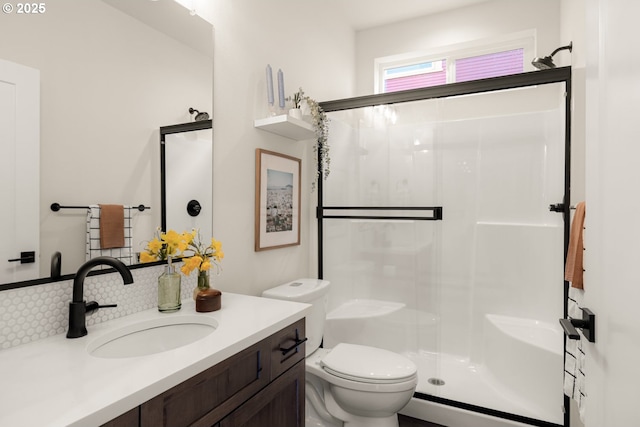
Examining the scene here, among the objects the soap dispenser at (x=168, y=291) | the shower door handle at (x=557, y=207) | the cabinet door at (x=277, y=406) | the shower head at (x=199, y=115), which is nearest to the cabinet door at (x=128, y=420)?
the cabinet door at (x=277, y=406)

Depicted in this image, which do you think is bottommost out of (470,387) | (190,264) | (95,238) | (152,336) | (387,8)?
(470,387)

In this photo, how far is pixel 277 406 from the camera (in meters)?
1.21

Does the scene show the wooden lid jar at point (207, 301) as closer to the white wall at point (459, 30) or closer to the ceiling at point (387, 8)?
the ceiling at point (387, 8)

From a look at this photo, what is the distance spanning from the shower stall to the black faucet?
1.64 metres

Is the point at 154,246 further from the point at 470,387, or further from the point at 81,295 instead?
the point at 470,387

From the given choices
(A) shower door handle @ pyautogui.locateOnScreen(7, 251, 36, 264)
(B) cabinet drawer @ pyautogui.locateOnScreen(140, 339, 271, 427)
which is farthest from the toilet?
(A) shower door handle @ pyautogui.locateOnScreen(7, 251, 36, 264)

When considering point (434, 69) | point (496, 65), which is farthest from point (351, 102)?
point (496, 65)

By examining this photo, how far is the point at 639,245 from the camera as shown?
1.99 ft

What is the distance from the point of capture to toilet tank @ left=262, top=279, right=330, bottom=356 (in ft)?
6.20

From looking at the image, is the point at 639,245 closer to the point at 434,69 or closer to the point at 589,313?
the point at 589,313

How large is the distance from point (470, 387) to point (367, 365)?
0.96 m

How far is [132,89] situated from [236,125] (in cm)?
60

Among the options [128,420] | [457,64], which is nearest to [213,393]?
[128,420]

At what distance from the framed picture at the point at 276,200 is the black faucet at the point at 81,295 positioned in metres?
0.94
